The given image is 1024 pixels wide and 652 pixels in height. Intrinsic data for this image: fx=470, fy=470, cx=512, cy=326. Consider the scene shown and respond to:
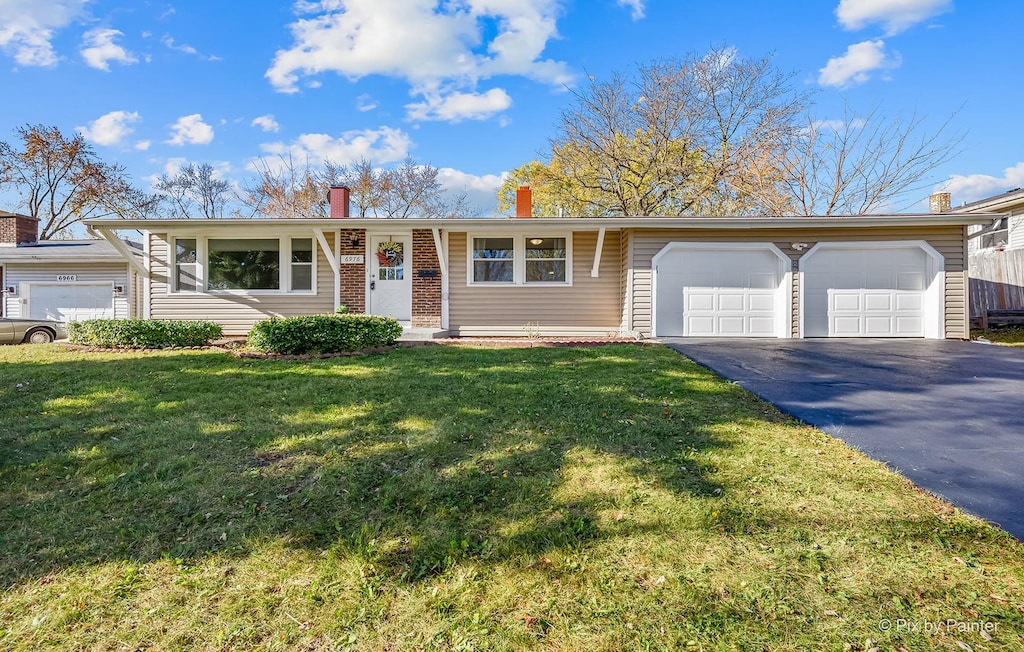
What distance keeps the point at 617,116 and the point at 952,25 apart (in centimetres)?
1009

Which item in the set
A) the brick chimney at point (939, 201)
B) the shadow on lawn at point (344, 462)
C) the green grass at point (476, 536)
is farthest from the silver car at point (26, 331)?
the brick chimney at point (939, 201)

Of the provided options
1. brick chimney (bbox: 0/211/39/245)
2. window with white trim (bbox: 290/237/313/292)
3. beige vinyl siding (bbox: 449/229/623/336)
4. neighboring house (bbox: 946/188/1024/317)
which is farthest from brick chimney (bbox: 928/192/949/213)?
brick chimney (bbox: 0/211/39/245)

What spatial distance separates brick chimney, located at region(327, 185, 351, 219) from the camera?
10.8m

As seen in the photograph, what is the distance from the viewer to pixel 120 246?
9.29 metres

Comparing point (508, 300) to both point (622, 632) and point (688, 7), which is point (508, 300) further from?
point (688, 7)

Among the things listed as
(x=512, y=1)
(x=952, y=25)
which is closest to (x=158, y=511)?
(x=512, y=1)

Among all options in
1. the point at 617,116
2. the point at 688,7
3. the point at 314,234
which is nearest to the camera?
the point at 314,234

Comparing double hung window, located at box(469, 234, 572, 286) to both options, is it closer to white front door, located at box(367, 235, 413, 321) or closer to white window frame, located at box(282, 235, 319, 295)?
white front door, located at box(367, 235, 413, 321)

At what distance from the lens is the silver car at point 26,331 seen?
29.7 feet

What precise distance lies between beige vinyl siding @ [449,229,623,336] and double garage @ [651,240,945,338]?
1061 millimetres

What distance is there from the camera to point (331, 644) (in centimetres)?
151

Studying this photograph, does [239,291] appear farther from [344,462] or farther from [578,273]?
[344,462]

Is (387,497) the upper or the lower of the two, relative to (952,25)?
lower

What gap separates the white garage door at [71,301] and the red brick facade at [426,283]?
10387 millimetres
